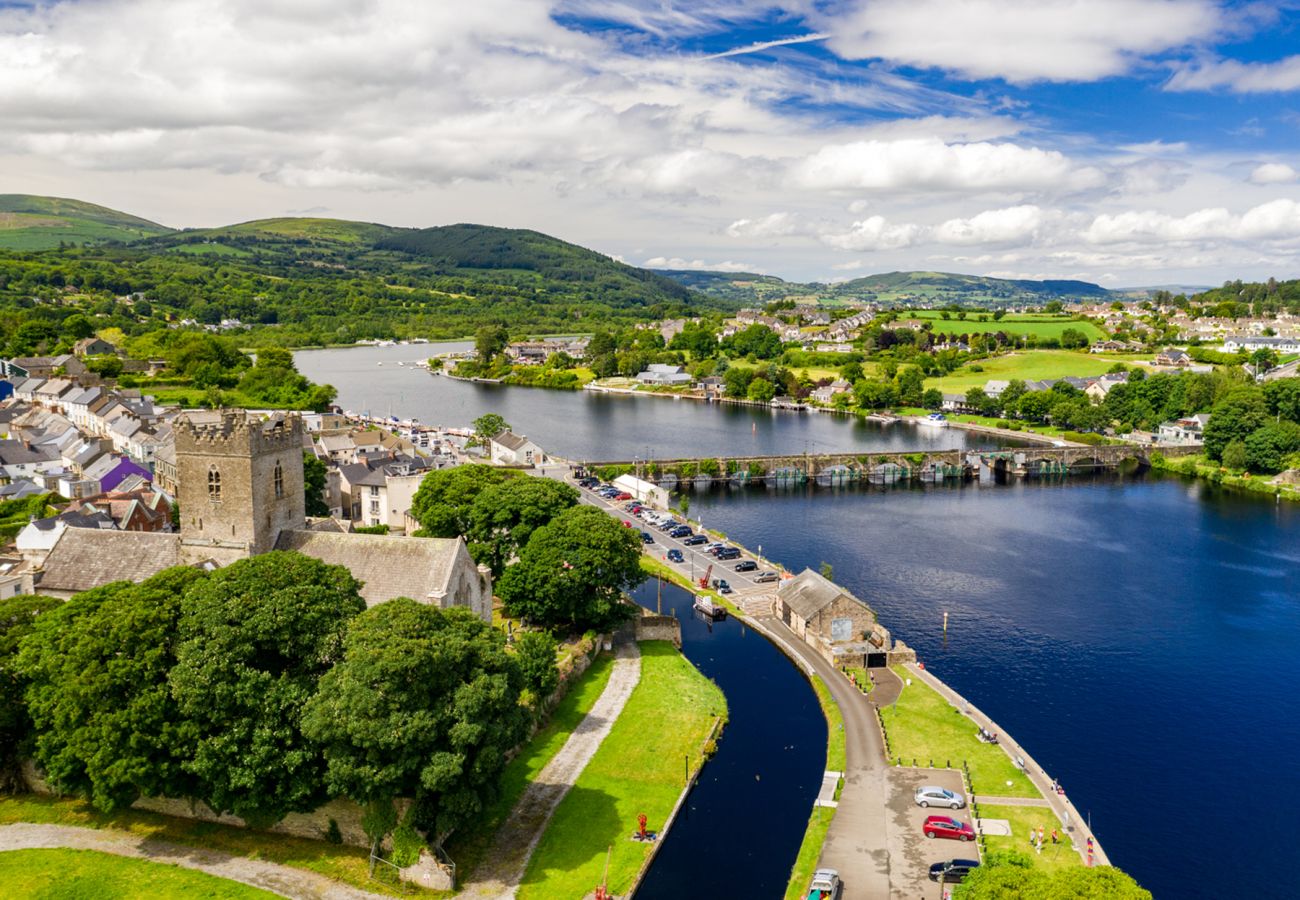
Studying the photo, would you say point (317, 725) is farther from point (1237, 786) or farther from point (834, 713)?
point (1237, 786)

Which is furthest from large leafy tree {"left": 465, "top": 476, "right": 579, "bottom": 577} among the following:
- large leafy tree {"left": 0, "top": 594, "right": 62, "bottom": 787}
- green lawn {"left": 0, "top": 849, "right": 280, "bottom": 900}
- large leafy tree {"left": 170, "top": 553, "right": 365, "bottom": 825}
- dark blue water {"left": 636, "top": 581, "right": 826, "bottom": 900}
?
green lawn {"left": 0, "top": 849, "right": 280, "bottom": 900}

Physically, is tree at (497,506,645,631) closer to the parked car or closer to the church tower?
the church tower

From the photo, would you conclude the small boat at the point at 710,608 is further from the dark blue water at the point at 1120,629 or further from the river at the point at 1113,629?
the dark blue water at the point at 1120,629

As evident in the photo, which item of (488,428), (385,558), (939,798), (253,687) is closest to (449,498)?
(385,558)

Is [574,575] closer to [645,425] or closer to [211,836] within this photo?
[211,836]

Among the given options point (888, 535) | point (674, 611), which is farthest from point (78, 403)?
point (888, 535)

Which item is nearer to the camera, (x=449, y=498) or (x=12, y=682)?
(x=12, y=682)
